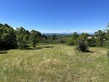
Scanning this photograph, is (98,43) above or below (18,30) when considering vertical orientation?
below

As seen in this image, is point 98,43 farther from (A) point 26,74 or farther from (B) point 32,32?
(A) point 26,74

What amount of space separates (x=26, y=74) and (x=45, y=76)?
1466 mm

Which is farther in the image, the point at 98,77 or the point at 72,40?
the point at 72,40

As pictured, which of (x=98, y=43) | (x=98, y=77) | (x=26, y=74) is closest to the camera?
(x=98, y=77)

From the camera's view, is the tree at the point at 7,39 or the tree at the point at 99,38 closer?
the tree at the point at 7,39

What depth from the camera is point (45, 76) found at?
32.5 ft

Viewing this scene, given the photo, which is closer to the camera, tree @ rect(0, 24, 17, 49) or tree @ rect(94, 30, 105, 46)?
tree @ rect(0, 24, 17, 49)

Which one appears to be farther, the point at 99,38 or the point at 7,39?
the point at 99,38

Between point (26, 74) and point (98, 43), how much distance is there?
1183 inches

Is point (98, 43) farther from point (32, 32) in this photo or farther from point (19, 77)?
point (19, 77)

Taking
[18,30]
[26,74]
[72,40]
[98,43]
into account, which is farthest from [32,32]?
[26,74]

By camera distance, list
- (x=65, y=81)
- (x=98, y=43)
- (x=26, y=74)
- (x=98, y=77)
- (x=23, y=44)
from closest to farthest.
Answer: (x=65, y=81)
(x=98, y=77)
(x=26, y=74)
(x=23, y=44)
(x=98, y=43)

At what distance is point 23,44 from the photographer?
29.3 meters

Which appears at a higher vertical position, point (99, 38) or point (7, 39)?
point (7, 39)
